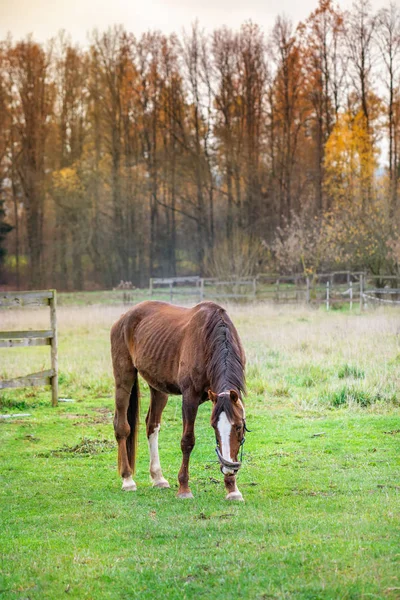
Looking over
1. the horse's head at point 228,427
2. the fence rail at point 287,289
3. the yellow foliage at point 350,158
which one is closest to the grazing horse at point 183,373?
the horse's head at point 228,427

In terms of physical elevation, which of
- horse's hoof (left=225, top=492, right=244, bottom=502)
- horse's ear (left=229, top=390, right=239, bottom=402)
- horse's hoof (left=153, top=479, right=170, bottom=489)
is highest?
horse's ear (left=229, top=390, right=239, bottom=402)

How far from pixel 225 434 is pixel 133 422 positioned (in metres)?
2.08

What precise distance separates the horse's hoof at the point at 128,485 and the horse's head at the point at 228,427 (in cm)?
148

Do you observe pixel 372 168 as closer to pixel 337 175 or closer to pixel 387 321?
pixel 337 175

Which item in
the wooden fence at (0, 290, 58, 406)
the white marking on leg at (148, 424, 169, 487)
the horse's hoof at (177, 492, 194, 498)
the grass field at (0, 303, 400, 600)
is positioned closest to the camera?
the grass field at (0, 303, 400, 600)

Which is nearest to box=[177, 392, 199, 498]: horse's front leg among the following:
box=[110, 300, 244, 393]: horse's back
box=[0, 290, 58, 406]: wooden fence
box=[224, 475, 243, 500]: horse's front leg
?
box=[110, 300, 244, 393]: horse's back

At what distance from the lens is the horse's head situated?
→ 589 centimetres

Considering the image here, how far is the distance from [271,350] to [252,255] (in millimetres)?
19439

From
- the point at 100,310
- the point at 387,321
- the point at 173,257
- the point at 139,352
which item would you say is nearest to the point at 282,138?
the point at 173,257

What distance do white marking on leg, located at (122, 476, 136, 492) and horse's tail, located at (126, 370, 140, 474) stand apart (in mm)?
357

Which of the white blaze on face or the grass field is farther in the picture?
→ the white blaze on face

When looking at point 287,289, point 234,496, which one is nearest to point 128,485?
point 234,496

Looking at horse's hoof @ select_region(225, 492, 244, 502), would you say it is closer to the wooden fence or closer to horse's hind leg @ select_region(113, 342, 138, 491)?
horse's hind leg @ select_region(113, 342, 138, 491)

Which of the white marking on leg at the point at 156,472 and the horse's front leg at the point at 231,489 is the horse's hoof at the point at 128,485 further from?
the horse's front leg at the point at 231,489
